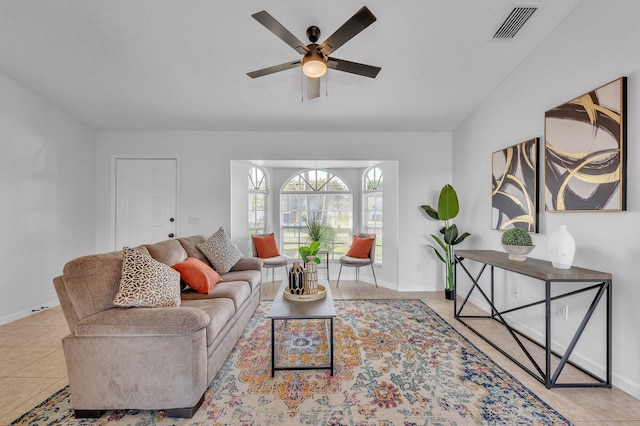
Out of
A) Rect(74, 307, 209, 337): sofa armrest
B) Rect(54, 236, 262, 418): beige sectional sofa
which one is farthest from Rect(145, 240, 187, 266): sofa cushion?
Rect(74, 307, 209, 337): sofa armrest

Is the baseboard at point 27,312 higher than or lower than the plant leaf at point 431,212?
lower

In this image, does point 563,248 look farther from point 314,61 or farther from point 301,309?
point 314,61

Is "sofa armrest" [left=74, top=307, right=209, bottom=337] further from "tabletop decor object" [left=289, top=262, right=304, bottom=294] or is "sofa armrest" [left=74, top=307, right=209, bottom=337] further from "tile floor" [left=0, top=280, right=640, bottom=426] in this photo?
"tabletop decor object" [left=289, top=262, right=304, bottom=294]

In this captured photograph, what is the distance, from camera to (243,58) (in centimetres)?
274

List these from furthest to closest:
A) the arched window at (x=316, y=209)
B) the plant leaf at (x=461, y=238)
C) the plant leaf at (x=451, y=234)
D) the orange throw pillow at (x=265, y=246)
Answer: the arched window at (x=316, y=209) → the orange throw pillow at (x=265, y=246) → the plant leaf at (x=451, y=234) → the plant leaf at (x=461, y=238)

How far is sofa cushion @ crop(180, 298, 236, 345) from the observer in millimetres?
1867

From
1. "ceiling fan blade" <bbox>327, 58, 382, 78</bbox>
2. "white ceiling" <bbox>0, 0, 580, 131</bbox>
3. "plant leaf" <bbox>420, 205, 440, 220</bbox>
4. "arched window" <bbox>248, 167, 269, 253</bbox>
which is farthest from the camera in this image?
"arched window" <bbox>248, 167, 269, 253</bbox>

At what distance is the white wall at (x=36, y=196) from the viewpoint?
2996 millimetres

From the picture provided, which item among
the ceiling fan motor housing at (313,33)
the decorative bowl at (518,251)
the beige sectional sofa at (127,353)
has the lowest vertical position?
the beige sectional sofa at (127,353)

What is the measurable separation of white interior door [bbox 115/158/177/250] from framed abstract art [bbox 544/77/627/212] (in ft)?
15.7

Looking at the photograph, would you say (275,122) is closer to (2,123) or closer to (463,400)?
(2,123)

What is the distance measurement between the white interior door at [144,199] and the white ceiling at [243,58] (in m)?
0.67

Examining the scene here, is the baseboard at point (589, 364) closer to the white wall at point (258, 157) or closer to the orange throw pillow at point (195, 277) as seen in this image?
the white wall at point (258, 157)

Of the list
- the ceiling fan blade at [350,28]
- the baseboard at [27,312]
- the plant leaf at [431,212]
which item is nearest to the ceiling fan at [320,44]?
the ceiling fan blade at [350,28]
